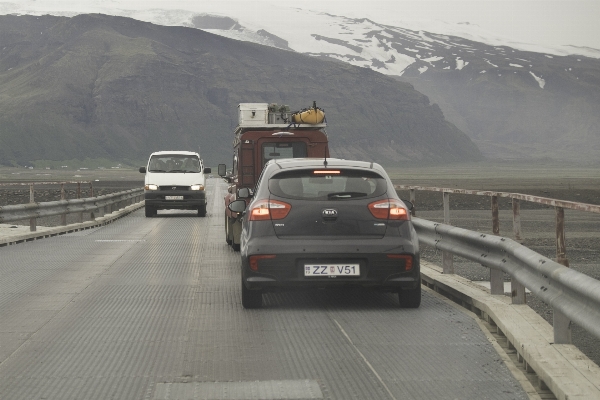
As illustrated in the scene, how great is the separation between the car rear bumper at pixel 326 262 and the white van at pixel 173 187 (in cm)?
2338

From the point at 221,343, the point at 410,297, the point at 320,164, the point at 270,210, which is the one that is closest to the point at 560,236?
the point at 410,297

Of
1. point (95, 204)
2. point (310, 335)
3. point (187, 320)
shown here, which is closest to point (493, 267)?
point (310, 335)

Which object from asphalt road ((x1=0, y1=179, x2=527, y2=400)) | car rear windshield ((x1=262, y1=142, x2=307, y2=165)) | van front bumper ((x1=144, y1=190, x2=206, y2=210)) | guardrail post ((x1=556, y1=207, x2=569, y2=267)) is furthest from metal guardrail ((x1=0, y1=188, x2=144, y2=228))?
guardrail post ((x1=556, y1=207, x2=569, y2=267))

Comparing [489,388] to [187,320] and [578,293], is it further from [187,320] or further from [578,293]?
[187,320]

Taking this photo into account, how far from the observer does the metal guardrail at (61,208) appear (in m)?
21.9

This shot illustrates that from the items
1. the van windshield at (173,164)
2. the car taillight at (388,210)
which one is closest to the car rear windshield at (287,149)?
the car taillight at (388,210)

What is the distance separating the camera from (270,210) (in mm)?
10188

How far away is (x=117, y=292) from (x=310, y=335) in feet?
12.3

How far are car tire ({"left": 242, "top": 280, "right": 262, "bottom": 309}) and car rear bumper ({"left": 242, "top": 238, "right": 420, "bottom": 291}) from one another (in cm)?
20

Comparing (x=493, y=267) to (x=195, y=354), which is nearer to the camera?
(x=195, y=354)

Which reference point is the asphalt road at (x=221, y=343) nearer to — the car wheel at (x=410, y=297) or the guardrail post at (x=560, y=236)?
the car wheel at (x=410, y=297)

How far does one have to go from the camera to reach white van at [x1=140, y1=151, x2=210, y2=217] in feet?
Result: 109

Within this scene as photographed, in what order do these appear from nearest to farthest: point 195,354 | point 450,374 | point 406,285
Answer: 1. point 450,374
2. point 195,354
3. point 406,285

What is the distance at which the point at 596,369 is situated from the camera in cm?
682
